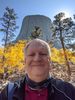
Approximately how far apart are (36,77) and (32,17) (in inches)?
5903

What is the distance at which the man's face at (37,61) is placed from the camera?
277 cm

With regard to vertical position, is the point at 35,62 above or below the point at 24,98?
above

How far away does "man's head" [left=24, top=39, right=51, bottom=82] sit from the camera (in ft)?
9.05

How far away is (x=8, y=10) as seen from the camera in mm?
47438

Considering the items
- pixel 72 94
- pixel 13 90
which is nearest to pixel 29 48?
pixel 13 90

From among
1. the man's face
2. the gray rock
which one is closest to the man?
the man's face

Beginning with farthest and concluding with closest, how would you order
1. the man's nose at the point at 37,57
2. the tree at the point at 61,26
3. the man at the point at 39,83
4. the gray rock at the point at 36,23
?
the gray rock at the point at 36,23 < the tree at the point at 61,26 < the man's nose at the point at 37,57 < the man at the point at 39,83

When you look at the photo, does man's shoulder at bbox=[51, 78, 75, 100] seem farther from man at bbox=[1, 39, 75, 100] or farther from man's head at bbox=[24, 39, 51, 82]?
man's head at bbox=[24, 39, 51, 82]

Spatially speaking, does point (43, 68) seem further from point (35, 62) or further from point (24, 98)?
point (24, 98)

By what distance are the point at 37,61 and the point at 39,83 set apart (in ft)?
0.84

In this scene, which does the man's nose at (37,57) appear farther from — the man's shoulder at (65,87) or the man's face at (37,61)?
the man's shoulder at (65,87)

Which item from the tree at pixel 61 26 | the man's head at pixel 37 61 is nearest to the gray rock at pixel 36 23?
the tree at pixel 61 26

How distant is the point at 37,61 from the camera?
2789mm

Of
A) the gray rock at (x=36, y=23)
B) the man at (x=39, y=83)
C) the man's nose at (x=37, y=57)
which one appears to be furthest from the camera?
the gray rock at (x=36, y=23)
